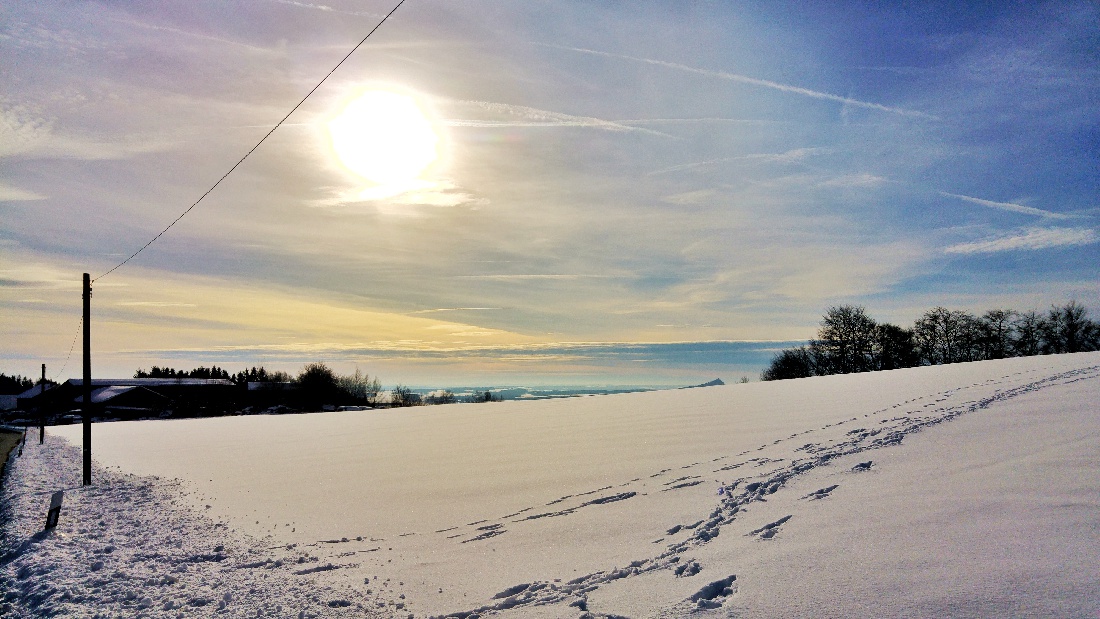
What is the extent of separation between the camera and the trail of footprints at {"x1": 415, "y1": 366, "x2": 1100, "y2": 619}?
509 cm

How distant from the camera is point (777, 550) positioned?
4.91 meters

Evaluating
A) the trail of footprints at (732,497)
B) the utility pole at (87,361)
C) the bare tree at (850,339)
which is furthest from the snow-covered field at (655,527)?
the bare tree at (850,339)

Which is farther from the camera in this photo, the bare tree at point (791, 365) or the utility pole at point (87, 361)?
the bare tree at point (791, 365)

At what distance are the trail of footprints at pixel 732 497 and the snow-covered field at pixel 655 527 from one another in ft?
0.12

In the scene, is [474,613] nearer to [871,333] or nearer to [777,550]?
[777,550]

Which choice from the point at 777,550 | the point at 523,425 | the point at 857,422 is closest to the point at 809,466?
the point at 777,550

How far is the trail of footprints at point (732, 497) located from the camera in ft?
16.7

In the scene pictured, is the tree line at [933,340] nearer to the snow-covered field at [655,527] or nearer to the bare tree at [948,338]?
the bare tree at [948,338]

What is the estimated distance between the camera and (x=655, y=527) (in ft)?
21.8

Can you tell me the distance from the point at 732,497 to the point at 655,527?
3.62ft

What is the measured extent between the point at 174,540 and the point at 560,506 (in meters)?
5.86

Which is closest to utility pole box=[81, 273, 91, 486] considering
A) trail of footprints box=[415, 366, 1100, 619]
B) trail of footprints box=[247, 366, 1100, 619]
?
trail of footprints box=[247, 366, 1100, 619]

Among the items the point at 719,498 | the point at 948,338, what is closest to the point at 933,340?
the point at 948,338

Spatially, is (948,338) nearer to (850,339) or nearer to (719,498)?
(850,339)
